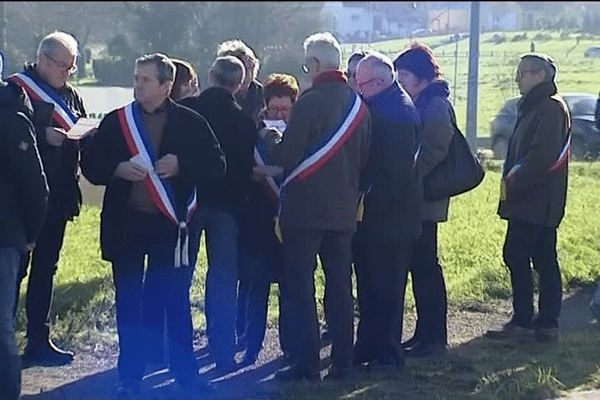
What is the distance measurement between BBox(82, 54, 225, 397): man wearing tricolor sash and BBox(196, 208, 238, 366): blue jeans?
41 cm

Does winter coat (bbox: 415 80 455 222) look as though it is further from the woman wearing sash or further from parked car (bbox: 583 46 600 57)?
parked car (bbox: 583 46 600 57)

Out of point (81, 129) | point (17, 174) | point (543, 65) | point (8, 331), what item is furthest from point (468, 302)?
point (17, 174)

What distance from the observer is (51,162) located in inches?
262

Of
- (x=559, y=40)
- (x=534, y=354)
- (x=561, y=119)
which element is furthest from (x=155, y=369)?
(x=559, y=40)

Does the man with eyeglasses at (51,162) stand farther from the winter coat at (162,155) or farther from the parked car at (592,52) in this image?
the parked car at (592,52)

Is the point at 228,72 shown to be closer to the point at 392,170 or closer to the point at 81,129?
the point at 81,129

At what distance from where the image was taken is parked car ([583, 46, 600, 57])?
996 centimetres

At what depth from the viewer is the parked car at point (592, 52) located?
9962 millimetres

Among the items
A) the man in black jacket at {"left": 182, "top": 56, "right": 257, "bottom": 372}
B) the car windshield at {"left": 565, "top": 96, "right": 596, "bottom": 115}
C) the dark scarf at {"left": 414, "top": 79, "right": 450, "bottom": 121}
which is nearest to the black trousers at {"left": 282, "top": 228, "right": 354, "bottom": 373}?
the man in black jacket at {"left": 182, "top": 56, "right": 257, "bottom": 372}

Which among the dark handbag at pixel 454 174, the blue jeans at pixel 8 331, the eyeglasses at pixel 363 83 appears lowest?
the blue jeans at pixel 8 331

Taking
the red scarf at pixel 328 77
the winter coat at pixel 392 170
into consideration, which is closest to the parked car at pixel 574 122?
the winter coat at pixel 392 170

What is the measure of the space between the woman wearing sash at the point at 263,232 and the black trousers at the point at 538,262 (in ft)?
5.63

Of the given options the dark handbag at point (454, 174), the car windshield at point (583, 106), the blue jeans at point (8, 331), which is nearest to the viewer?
the blue jeans at point (8, 331)

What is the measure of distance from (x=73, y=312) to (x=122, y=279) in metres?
2.03
